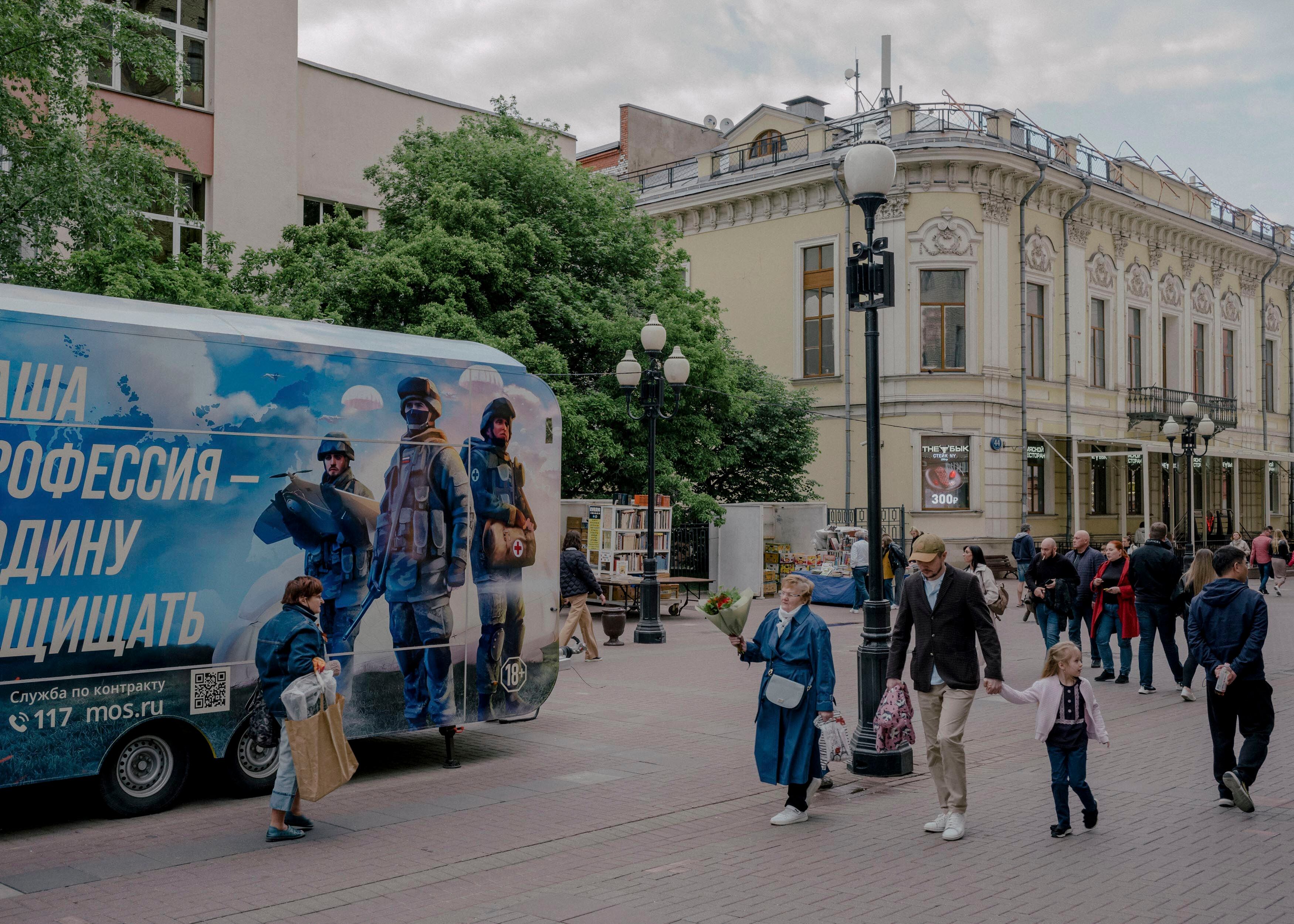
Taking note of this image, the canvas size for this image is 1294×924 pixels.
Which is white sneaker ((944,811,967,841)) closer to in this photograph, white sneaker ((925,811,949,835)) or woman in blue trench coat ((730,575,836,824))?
white sneaker ((925,811,949,835))

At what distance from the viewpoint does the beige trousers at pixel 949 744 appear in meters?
7.38

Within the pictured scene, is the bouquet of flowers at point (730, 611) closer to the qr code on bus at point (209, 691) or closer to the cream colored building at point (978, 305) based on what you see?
the qr code on bus at point (209, 691)

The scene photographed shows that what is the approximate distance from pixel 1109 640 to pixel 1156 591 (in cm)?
143

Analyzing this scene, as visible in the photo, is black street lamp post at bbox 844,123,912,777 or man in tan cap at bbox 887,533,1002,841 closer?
man in tan cap at bbox 887,533,1002,841

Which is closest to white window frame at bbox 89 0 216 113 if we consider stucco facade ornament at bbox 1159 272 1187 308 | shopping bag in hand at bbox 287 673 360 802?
shopping bag in hand at bbox 287 673 360 802

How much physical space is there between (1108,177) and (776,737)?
123 feet

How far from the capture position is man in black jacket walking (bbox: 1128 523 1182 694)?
13.0 metres

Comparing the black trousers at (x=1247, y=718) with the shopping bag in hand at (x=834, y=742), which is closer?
the black trousers at (x=1247, y=718)

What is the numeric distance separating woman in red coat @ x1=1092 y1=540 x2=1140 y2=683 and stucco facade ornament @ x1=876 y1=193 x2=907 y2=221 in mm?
21979

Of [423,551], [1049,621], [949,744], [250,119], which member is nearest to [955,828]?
[949,744]

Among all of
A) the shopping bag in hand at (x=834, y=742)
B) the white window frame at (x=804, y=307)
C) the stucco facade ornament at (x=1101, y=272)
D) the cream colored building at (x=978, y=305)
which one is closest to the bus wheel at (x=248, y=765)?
the shopping bag in hand at (x=834, y=742)

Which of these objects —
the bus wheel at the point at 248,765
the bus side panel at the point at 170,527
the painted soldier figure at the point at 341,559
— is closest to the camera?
the bus side panel at the point at 170,527

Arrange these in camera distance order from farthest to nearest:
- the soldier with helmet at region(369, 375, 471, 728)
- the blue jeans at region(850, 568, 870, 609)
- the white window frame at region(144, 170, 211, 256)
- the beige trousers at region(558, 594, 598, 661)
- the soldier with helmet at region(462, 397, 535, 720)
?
the white window frame at region(144, 170, 211, 256)
the blue jeans at region(850, 568, 870, 609)
the beige trousers at region(558, 594, 598, 661)
the soldier with helmet at region(462, 397, 535, 720)
the soldier with helmet at region(369, 375, 471, 728)

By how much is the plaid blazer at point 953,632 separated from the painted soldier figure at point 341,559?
3870mm
